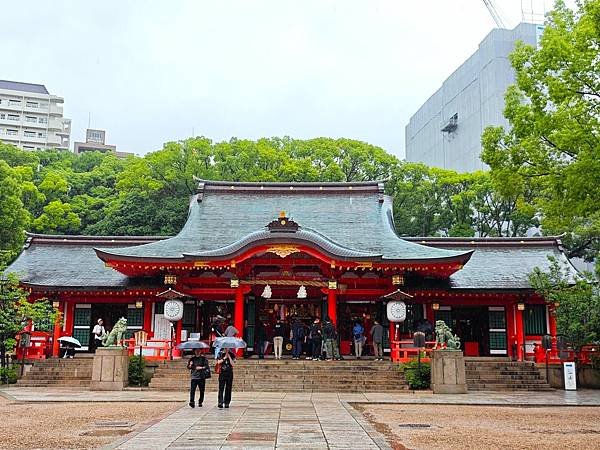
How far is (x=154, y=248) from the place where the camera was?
2394 centimetres

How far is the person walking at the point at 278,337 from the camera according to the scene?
74.8 ft

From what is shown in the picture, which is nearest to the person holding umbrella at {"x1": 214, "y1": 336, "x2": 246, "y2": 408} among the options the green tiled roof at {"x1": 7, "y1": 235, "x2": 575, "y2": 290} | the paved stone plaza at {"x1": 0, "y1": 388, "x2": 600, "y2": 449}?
the paved stone plaza at {"x1": 0, "y1": 388, "x2": 600, "y2": 449}

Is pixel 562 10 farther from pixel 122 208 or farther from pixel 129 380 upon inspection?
pixel 122 208

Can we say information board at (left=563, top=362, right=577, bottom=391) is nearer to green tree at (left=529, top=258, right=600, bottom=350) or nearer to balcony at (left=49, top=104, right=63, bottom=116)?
green tree at (left=529, top=258, right=600, bottom=350)

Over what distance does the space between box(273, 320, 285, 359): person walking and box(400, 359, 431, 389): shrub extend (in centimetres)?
518

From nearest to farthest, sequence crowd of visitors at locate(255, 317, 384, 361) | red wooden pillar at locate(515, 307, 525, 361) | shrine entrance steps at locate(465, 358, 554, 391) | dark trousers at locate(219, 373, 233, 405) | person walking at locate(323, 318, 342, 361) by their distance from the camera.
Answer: dark trousers at locate(219, 373, 233, 405) < shrine entrance steps at locate(465, 358, 554, 391) < person walking at locate(323, 318, 342, 361) < crowd of visitors at locate(255, 317, 384, 361) < red wooden pillar at locate(515, 307, 525, 361)

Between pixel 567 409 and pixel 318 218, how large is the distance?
48.1 feet

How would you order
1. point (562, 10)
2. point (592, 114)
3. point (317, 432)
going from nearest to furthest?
point (317, 432)
point (592, 114)
point (562, 10)

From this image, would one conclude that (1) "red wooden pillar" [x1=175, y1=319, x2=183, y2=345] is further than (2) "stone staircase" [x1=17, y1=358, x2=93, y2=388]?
Yes

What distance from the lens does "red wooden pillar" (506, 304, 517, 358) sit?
79.7ft

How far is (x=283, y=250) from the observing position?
21.6 m

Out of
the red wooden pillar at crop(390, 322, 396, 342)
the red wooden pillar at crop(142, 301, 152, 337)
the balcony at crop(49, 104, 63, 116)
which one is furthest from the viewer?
the balcony at crop(49, 104, 63, 116)

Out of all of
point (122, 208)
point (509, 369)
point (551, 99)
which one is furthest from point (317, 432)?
point (122, 208)

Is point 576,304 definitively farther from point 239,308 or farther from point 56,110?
point 56,110
